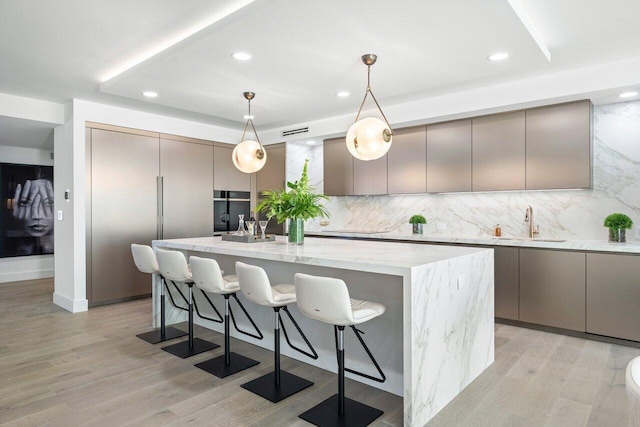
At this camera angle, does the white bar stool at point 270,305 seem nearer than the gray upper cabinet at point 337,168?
Yes

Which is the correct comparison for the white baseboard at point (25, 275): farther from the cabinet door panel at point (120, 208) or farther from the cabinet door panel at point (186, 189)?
the cabinet door panel at point (186, 189)

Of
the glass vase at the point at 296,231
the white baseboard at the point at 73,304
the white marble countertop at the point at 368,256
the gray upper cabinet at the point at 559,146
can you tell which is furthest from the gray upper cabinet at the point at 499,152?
the white baseboard at the point at 73,304

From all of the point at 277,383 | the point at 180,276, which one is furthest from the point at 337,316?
the point at 180,276

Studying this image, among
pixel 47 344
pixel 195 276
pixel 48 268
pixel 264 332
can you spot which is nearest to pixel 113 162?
pixel 47 344

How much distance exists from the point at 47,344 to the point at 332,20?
3678mm

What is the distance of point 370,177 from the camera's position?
5512mm

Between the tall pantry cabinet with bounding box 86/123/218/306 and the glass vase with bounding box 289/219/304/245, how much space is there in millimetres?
2803

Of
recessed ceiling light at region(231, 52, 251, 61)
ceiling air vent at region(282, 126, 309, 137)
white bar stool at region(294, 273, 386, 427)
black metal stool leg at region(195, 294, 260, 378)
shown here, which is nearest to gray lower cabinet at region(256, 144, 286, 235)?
ceiling air vent at region(282, 126, 309, 137)

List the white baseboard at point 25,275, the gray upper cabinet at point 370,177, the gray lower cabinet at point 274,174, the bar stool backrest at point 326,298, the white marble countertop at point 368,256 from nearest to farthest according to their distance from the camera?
the bar stool backrest at point 326,298 → the white marble countertop at point 368,256 → the gray upper cabinet at point 370,177 → the gray lower cabinet at point 274,174 → the white baseboard at point 25,275

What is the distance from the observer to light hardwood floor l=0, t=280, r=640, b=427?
2311 millimetres

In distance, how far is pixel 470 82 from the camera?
4.01 metres

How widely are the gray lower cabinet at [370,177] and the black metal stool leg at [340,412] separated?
330 centimetres

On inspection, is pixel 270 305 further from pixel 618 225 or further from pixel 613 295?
pixel 618 225

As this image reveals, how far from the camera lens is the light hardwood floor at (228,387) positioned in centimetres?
231
